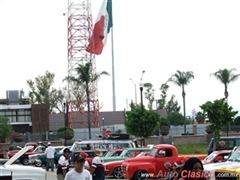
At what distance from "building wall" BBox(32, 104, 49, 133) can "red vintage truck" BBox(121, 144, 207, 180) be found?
158 ft

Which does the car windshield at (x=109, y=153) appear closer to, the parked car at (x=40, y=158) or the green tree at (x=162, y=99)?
the parked car at (x=40, y=158)

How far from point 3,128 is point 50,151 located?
32.6 m

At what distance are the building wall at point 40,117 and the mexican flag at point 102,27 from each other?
11.1m

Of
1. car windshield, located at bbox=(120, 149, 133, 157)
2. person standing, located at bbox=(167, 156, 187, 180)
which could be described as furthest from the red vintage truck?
car windshield, located at bbox=(120, 149, 133, 157)

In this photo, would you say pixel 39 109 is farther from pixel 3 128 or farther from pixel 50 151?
pixel 50 151

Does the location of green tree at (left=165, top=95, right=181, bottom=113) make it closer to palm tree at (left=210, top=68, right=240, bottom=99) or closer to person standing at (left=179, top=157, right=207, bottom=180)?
palm tree at (left=210, top=68, right=240, bottom=99)

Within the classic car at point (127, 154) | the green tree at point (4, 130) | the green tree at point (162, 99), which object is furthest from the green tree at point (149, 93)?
the classic car at point (127, 154)

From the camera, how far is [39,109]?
222ft

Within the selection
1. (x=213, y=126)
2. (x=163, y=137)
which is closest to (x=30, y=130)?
(x=163, y=137)

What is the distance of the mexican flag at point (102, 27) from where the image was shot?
62781 mm

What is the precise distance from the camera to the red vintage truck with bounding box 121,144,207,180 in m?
20.2

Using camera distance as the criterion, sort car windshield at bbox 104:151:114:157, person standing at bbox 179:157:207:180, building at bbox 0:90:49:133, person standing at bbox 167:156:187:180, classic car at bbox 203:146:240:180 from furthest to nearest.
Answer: building at bbox 0:90:49:133
car windshield at bbox 104:151:114:157
classic car at bbox 203:146:240:180
person standing at bbox 167:156:187:180
person standing at bbox 179:157:207:180

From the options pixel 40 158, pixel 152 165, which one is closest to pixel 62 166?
pixel 152 165

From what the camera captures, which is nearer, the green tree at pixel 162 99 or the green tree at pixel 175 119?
the green tree at pixel 175 119
